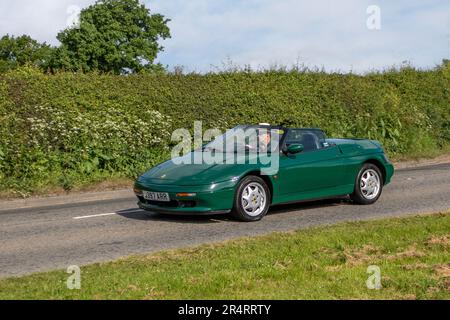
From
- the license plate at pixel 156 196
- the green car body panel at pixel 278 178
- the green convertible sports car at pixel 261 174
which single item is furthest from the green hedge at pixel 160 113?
the license plate at pixel 156 196

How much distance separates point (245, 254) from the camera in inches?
322

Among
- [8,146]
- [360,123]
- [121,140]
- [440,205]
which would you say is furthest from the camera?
[360,123]

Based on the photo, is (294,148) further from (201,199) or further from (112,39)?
(112,39)

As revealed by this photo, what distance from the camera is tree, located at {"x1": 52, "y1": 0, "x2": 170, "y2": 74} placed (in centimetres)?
4572

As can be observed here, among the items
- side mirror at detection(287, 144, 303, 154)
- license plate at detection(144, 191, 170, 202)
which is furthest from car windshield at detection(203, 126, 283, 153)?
license plate at detection(144, 191, 170, 202)

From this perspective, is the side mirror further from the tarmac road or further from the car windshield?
the tarmac road

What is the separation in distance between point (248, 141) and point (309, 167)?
107 cm

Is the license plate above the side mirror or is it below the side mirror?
below

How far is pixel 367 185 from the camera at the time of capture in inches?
503

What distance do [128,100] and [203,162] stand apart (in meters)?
8.60

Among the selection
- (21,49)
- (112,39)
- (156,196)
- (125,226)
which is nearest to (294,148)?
(156,196)

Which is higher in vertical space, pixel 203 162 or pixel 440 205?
pixel 203 162
